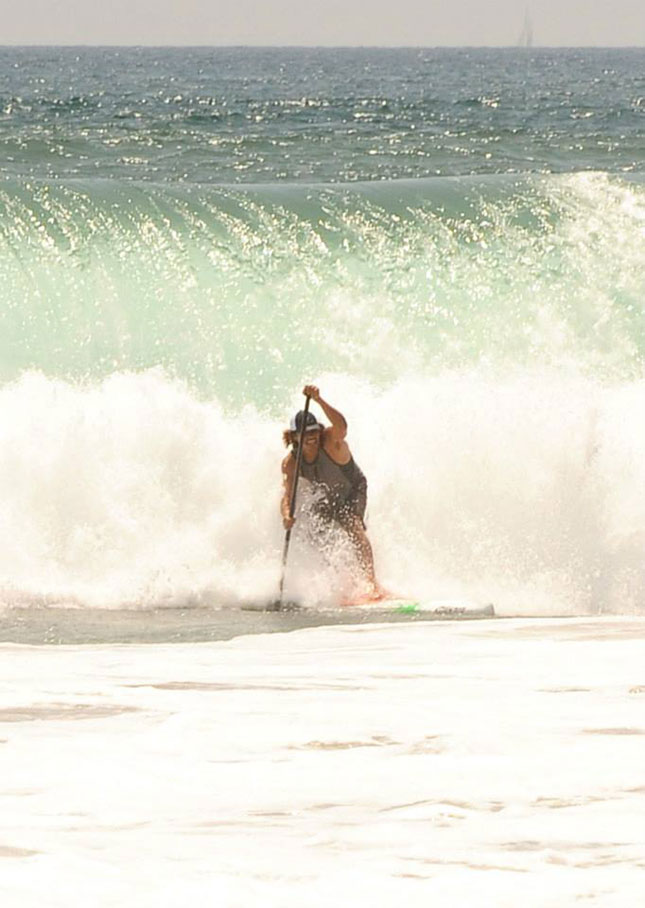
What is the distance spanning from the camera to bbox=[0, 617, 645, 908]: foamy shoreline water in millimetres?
3553

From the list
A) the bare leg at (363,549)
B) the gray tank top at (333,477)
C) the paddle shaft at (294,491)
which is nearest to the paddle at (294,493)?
the paddle shaft at (294,491)

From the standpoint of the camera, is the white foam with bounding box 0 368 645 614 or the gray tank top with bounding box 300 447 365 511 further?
the white foam with bounding box 0 368 645 614

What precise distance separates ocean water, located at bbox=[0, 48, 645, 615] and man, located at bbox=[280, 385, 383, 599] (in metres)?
0.26

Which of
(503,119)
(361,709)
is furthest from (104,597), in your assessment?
(503,119)

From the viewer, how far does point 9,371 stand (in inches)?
488

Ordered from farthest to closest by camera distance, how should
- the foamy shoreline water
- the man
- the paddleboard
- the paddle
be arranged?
the man < the paddle < the paddleboard < the foamy shoreline water

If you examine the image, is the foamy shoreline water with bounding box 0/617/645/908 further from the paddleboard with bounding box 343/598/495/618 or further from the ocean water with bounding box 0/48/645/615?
the ocean water with bounding box 0/48/645/615

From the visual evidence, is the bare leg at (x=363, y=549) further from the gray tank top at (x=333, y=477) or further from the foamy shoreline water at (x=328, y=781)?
the foamy shoreline water at (x=328, y=781)

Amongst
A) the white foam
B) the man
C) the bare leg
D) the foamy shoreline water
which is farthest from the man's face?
the foamy shoreline water

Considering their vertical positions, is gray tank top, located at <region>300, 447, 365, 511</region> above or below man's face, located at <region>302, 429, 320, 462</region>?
below

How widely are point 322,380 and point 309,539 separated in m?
Result: 2.73

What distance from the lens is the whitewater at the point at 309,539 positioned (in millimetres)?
3904

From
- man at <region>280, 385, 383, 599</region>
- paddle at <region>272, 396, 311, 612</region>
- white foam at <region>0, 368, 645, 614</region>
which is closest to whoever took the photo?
paddle at <region>272, 396, 311, 612</region>

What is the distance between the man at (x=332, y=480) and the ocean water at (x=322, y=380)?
26 cm
